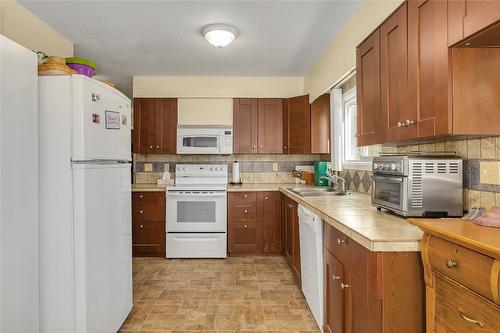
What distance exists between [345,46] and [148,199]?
2.87m

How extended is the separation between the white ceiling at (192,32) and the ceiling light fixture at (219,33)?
0.05 meters

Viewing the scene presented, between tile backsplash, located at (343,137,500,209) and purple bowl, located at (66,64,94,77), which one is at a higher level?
purple bowl, located at (66,64,94,77)

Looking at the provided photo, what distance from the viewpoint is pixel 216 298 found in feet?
9.30

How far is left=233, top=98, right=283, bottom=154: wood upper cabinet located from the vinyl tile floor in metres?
1.52

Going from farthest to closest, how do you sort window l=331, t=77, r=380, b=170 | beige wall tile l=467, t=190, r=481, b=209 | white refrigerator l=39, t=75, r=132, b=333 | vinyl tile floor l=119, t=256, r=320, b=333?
A: 1. window l=331, t=77, r=380, b=170
2. vinyl tile floor l=119, t=256, r=320, b=333
3. white refrigerator l=39, t=75, r=132, b=333
4. beige wall tile l=467, t=190, r=481, b=209

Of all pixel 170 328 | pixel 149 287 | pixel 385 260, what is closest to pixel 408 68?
pixel 385 260

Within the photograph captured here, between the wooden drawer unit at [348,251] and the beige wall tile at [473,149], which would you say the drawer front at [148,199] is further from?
the beige wall tile at [473,149]

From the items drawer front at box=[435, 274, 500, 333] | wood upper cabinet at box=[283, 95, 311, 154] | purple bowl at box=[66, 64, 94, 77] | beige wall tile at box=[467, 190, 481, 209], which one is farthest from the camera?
wood upper cabinet at box=[283, 95, 311, 154]

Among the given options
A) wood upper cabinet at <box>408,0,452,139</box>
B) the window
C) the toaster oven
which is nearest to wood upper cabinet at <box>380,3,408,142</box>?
wood upper cabinet at <box>408,0,452,139</box>

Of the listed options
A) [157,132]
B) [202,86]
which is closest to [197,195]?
[157,132]

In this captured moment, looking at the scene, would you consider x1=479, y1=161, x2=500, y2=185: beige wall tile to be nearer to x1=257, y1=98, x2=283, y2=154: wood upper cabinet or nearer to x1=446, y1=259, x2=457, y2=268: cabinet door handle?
x1=446, y1=259, x2=457, y2=268: cabinet door handle

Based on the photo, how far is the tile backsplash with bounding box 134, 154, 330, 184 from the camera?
15.1 feet

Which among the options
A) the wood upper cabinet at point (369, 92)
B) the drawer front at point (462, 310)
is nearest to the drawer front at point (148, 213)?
the wood upper cabinet at point (369, 92)

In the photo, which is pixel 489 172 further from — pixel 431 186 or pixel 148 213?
pixel 148 213
